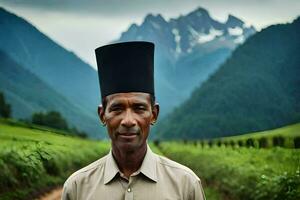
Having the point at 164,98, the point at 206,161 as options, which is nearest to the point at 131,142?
the point at 206,161

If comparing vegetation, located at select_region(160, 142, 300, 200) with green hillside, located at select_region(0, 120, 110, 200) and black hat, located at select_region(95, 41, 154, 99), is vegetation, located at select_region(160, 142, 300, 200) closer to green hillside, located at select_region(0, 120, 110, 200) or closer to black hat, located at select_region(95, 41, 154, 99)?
green hillside, located at select_region(0, 120, 110, 200)

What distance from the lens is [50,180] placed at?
29.5ft

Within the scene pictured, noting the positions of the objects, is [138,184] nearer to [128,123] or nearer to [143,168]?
[143,168]

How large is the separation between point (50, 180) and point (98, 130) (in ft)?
23.8

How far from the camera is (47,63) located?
19938 mm

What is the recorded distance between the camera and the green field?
750 centimetres

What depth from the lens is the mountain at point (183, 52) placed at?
20314 mm

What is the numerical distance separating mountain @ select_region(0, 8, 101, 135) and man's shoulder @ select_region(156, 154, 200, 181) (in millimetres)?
10126

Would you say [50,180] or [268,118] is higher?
[268,118]

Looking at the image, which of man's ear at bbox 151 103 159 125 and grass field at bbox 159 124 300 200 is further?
grass field at bbox 159 124 300 200

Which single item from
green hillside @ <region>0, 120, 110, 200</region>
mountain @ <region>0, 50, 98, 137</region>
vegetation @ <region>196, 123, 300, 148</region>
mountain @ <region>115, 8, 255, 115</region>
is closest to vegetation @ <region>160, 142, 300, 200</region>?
vegetation @ <region>196, 123, 300, 148</region>

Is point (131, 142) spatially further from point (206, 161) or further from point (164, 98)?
point (164, 98)

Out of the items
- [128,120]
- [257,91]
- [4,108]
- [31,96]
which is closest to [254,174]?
[257,91]

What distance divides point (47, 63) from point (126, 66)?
59.7ft
